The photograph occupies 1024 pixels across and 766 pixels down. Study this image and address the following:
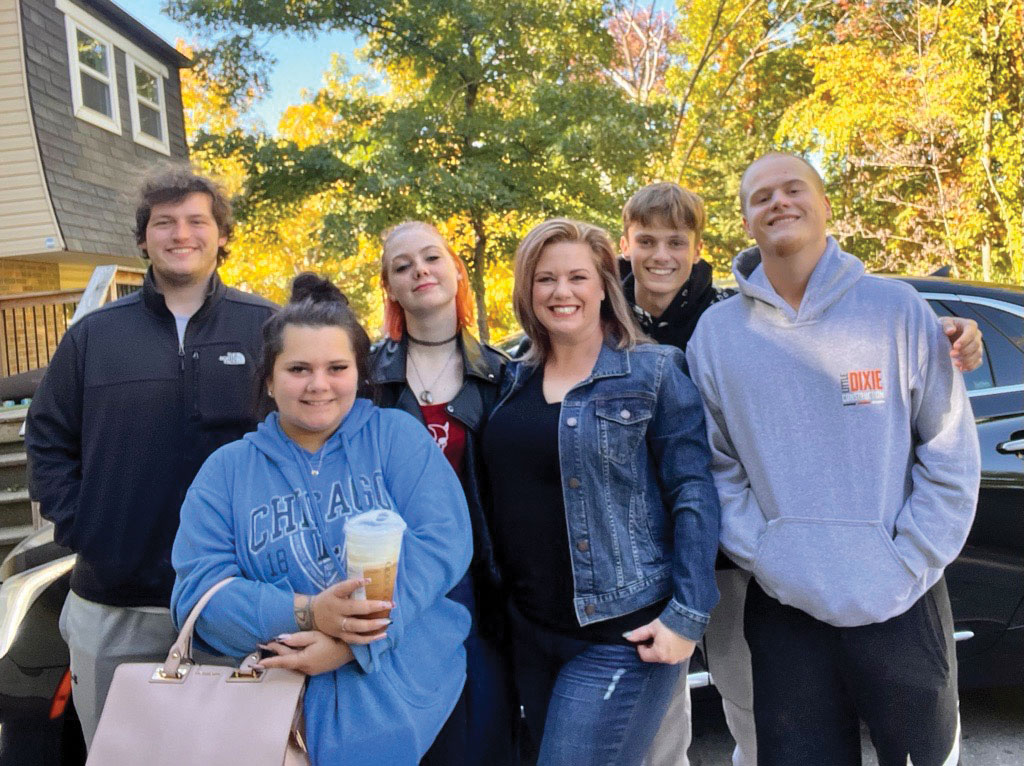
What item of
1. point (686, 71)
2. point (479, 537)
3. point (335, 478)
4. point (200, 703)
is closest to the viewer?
point (200, 703)

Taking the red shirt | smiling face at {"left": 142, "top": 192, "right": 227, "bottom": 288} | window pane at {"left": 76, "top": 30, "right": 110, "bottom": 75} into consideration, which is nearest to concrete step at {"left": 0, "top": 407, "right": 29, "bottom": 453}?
smiling face at {"left": 142, "top": 192, "right": 227, "bottom": 288}

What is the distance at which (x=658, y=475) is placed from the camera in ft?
7.11

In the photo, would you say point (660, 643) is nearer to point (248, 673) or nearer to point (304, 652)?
point (304, 652)

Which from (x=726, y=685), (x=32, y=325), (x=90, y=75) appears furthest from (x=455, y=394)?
(x=90, y=75)

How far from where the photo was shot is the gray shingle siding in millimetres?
10953

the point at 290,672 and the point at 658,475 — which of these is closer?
the point at 290,672

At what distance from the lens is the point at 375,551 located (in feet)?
5.65

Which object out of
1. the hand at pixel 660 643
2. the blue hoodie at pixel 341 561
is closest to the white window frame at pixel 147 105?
the blue hoodie at pixel 341 561

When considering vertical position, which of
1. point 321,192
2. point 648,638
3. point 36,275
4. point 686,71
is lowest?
point 648,638

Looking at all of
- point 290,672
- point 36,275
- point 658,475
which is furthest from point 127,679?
point 36,275

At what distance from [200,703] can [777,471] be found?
4.67ft

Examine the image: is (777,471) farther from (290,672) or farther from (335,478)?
(290,672)

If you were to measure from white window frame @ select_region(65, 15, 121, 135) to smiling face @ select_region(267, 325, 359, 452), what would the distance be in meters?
11.6

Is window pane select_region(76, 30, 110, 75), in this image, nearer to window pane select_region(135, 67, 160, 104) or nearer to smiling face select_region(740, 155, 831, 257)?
window pane select_region(135, 67, 160, 104)
